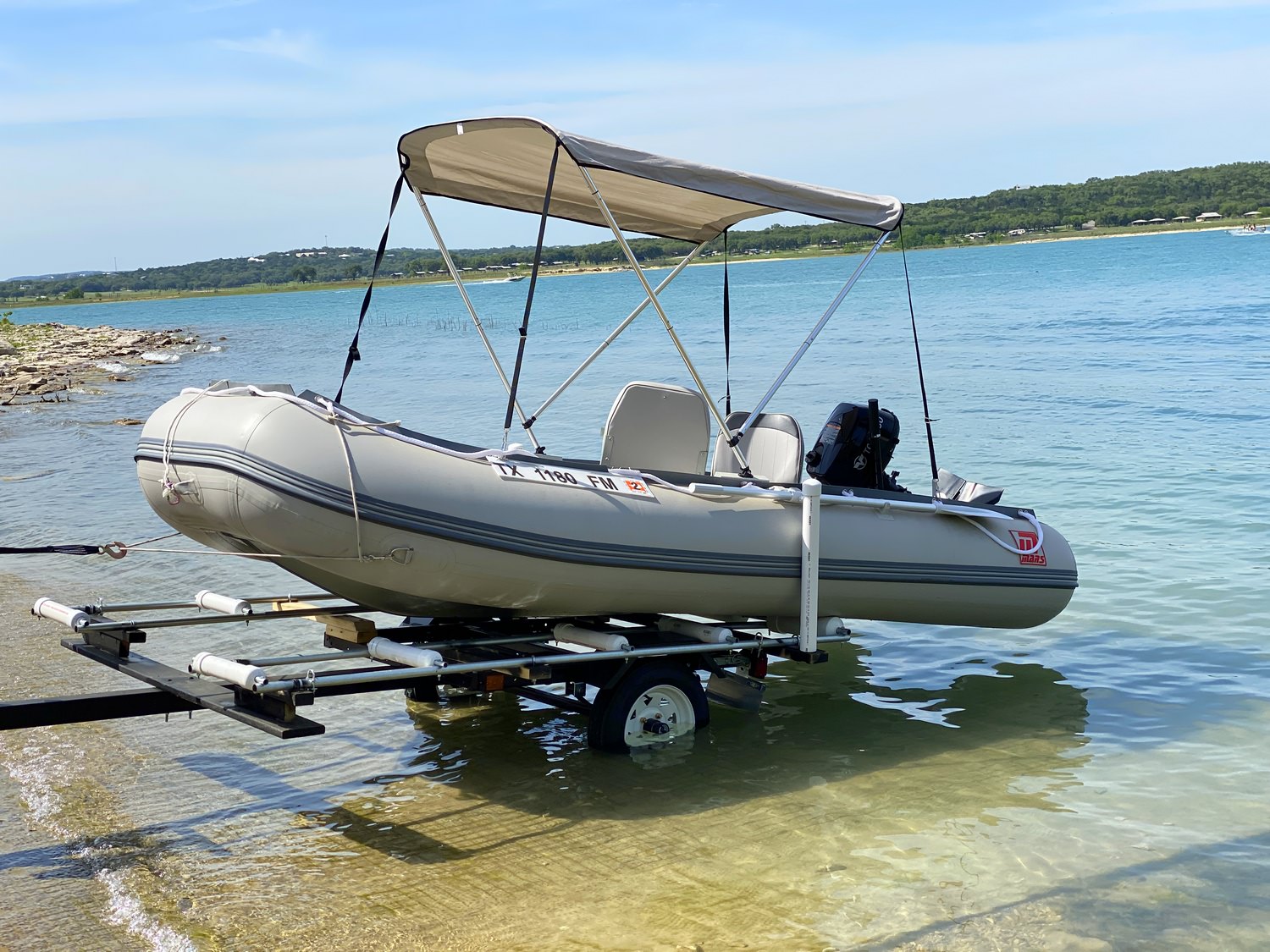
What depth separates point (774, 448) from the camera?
711cm

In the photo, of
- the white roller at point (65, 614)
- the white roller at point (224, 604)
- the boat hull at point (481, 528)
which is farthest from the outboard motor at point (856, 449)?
the white roller at point (65, 614)

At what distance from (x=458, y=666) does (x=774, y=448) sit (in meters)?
2.63

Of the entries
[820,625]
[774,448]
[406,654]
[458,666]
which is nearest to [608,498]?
[458,666]

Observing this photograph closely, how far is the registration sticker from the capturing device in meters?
5.57

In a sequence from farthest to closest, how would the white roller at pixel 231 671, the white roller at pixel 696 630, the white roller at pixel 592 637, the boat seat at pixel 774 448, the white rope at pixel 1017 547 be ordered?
the white rope at pixel 1017 547, the boat seat at pixel 774 448, the white roller at pixel 696 630, the white roller at pixel 592 637, the white roller at pixel 231 671

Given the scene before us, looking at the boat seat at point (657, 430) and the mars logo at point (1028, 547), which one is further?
the mars logo at point (1028, 547)

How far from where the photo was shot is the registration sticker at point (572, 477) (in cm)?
557

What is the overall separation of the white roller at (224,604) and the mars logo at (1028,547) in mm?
4304

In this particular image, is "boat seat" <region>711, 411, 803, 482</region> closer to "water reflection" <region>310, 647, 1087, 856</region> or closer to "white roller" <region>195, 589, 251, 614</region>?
"water reflection" <region>310, 647, 1087, 856</region>

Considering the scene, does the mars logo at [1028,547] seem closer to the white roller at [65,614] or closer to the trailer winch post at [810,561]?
the trailer winch post at [810,561]

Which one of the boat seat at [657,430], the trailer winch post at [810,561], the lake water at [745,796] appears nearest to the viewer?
the lake water at [745,796]

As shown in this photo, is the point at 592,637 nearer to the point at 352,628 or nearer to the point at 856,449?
the point at 352,628

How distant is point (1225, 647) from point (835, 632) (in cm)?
327

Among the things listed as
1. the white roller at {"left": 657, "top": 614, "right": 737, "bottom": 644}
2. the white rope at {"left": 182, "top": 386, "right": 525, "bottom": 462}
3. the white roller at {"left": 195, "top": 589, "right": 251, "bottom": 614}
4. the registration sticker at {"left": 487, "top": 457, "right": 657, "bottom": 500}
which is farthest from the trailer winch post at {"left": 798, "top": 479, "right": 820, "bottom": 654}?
the white roller at {"left": 195, "top": 589, "right": 251, "bottom": 614}
